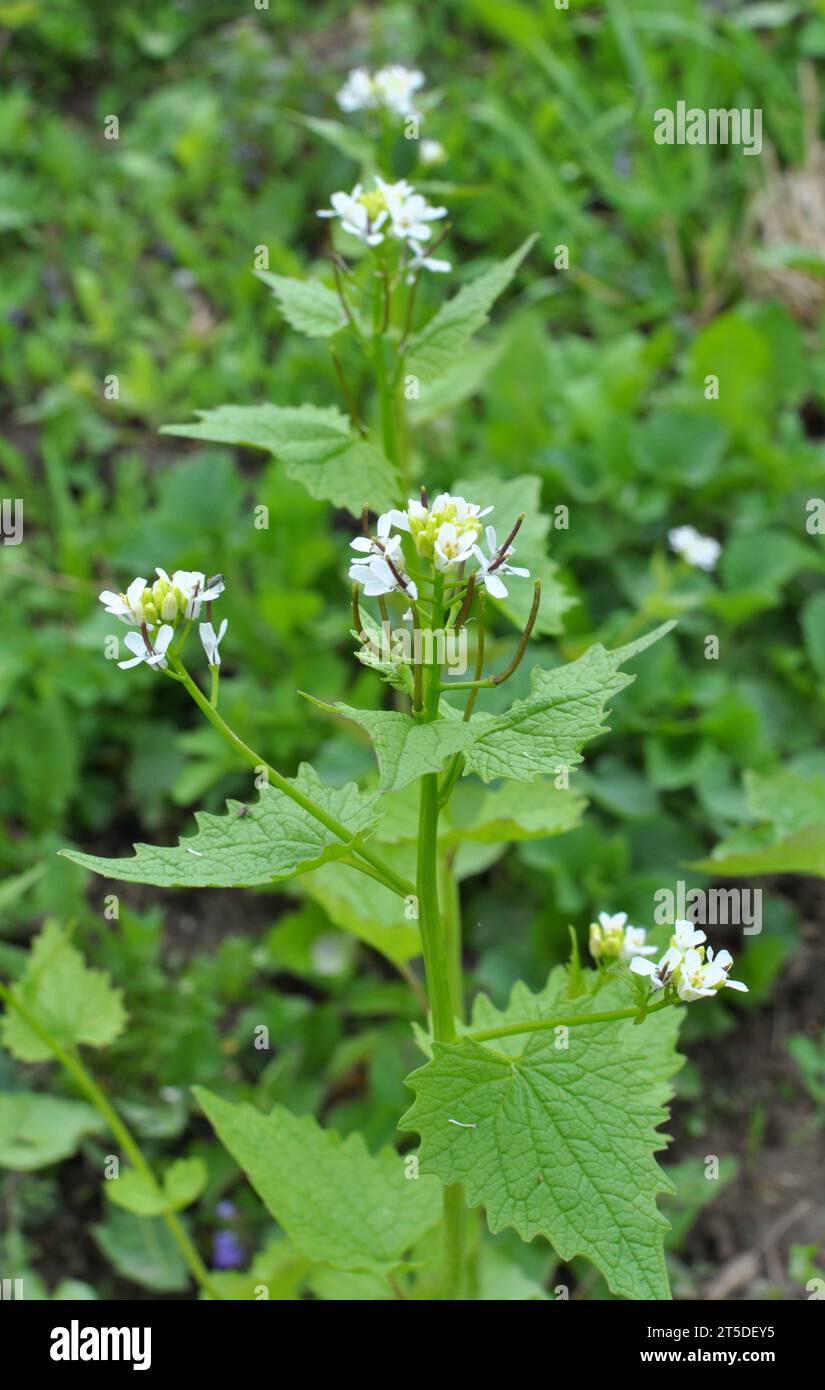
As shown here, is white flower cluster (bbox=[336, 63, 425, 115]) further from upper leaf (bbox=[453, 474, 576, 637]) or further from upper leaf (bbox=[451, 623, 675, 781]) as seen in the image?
upper leaf (bbox=[451, 623, 675, 781])

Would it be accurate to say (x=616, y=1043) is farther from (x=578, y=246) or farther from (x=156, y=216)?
(x=156, y=216)

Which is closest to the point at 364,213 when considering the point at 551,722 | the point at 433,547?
the point at 433,547

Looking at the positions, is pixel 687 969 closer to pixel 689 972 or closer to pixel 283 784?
pixel 689 972

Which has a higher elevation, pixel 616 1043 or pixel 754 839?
pixel 754 839

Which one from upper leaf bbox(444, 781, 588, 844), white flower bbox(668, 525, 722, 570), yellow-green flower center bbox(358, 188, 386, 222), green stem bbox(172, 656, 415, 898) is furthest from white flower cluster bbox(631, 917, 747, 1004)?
white flower bbox(668, 525, 722, 570)

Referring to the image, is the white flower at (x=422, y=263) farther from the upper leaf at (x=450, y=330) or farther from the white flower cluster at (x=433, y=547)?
the white flower cluster at (x=433, y=547)

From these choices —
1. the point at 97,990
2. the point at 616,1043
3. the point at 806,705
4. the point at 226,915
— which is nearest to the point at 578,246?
the point at 806,705
